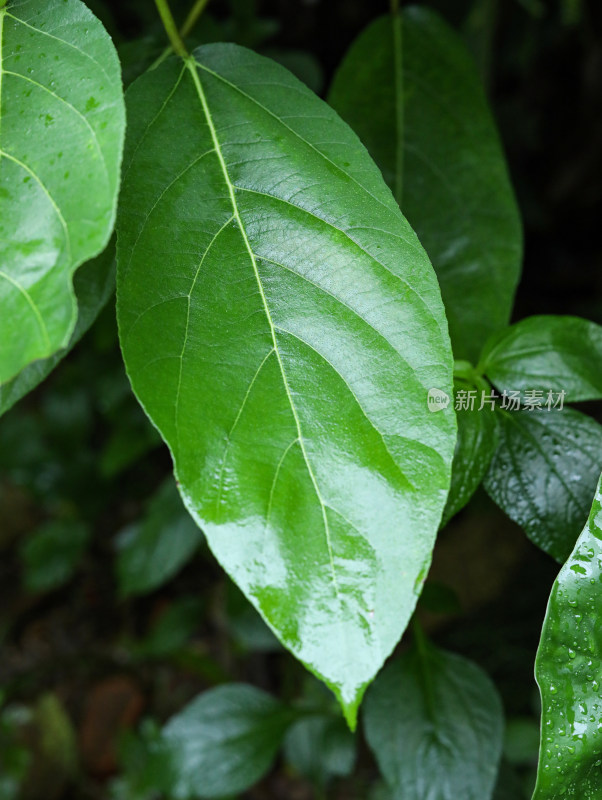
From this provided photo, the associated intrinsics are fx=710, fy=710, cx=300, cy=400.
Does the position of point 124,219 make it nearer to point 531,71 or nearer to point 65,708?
point 531,71

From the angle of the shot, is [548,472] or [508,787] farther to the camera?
[508,787]

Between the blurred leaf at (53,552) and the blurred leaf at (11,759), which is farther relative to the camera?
the blurred leaf at (53,552)

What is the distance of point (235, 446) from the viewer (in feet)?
1.50

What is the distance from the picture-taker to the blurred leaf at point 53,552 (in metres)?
1.88

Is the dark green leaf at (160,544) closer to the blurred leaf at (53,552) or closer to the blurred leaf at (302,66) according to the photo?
the blurred leaf at (53,552)

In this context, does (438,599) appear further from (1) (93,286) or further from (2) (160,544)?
(2) (160,544)

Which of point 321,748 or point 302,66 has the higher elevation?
point 302,66

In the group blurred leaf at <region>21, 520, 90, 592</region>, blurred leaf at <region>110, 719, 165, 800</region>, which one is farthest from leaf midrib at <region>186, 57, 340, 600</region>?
blurred leaf at <region>21, 520, 90, 592</region>

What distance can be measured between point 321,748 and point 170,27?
110cm

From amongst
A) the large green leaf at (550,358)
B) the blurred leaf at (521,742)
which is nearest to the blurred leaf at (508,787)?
the blurred leaf at (521,742)

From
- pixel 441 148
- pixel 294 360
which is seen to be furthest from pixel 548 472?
pixel 441 148

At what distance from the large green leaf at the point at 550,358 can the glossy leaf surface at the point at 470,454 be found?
0.05m

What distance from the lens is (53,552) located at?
191 cm

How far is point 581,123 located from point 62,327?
67.2 inches
